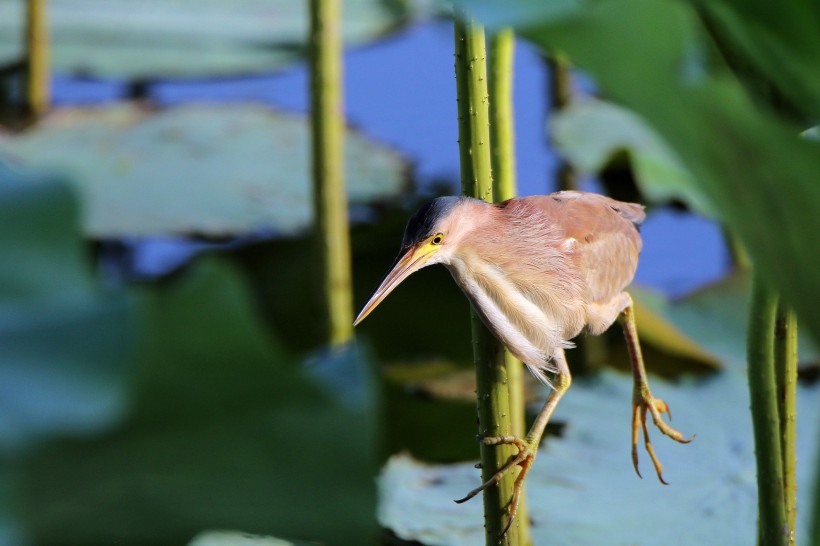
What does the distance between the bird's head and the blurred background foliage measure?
5.9 inches

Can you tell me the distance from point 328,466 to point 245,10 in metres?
2.63

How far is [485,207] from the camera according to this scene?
26.0 inches

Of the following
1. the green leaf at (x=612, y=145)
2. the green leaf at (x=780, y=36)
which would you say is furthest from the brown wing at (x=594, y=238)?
the green leaf at (x=612, y=145)

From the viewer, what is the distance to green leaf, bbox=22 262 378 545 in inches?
11.3

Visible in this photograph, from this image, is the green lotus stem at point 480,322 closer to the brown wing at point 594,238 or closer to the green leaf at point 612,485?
the brown wing at point 594,238

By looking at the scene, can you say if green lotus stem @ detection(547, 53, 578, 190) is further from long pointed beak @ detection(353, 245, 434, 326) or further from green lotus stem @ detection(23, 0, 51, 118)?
long pointed beak @ detection(353, 245, 434, 326)

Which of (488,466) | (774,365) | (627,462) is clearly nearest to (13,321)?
(488,466)

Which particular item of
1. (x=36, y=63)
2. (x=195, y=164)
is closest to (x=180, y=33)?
(x=36, y=63)

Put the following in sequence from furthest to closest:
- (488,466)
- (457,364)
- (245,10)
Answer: (245,10), (457,364), (488,466)

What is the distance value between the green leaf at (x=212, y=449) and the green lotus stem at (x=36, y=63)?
188 cm

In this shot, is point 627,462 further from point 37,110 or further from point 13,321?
point 37,110

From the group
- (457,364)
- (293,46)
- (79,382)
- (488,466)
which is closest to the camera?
(79,382)

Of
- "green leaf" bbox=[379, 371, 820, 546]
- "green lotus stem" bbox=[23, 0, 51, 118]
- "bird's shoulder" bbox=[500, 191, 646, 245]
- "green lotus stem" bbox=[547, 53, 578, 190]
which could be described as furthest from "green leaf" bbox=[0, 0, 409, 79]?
"bird's shoulder" bbox=[500, 191, 646, 245]

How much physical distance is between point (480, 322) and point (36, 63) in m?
1.73
